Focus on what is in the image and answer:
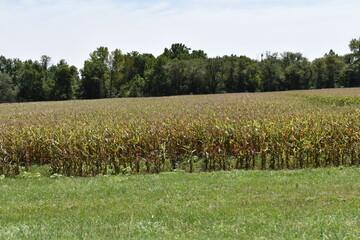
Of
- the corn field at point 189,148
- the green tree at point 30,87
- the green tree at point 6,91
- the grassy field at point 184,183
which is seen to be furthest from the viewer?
the green tree at point 30,87

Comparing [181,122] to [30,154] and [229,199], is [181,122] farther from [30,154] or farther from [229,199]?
[229,199]

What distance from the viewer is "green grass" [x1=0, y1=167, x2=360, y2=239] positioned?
614 cm

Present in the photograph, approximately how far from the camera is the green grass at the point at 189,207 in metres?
6.14

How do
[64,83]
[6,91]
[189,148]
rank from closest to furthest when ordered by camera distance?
[189,148], [6,91], [64,83]

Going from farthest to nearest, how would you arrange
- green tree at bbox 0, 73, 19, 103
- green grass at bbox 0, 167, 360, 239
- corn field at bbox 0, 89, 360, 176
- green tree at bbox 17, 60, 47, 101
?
green tree at bbox 17, 60, 47, 101
green tree at bbox 0, 73, 19, 103
corn field at bbox 0, 89, 360, 176
green grass at bbox 0, 167, 360, 239

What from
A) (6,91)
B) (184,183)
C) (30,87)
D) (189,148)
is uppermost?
(30,87)

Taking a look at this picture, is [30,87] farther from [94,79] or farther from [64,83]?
[94,79]

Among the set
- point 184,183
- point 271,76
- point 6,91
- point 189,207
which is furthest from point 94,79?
point 189,207

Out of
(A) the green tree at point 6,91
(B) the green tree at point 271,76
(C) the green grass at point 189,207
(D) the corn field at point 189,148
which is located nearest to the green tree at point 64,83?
(A) the green tree at point 6,91

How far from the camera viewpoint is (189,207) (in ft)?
25.2

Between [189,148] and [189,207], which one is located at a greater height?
[189,148]

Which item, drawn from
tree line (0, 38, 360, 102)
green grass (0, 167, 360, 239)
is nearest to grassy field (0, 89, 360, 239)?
green grass (0, 167, 360, 239)

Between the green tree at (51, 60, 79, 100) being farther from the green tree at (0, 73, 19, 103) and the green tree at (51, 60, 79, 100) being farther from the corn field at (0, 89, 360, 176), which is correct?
the corn field at (0, 89, 360, 176)

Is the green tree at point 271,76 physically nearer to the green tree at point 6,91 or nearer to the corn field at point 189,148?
the green tree at point 6,91
